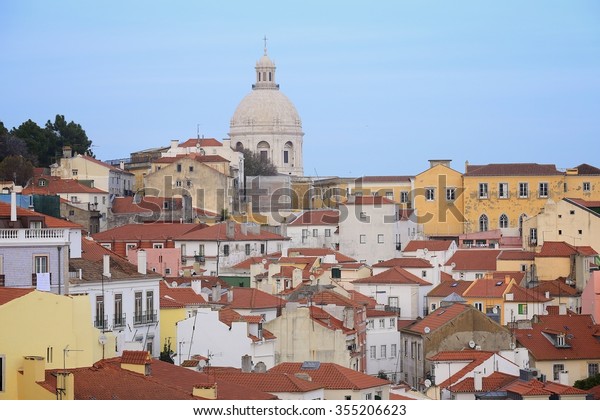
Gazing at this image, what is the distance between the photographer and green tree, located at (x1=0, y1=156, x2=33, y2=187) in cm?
7350

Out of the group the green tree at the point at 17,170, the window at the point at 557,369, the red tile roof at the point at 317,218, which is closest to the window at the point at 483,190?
the red tile roof at the point at 317,218

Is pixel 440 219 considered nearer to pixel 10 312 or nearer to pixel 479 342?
pixel 479 342

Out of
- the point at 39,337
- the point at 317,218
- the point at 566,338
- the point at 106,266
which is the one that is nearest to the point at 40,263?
the point at 106,266

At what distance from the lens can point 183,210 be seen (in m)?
77.0

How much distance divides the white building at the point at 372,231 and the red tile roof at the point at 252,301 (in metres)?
26.1

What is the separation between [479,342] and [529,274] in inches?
674

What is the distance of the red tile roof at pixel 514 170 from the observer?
8544 cm

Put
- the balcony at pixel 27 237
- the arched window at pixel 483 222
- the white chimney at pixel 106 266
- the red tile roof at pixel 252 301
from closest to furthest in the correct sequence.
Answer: the balcony at pixel 27 237
the white chimney at pixel 106 266
the red tile roof at pixel 252 301
the arched window at pixel 483 222

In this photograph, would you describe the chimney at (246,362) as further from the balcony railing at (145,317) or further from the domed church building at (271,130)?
the domed church building at (271,130)

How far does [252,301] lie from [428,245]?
85.9 feet

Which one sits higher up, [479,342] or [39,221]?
[39,221]

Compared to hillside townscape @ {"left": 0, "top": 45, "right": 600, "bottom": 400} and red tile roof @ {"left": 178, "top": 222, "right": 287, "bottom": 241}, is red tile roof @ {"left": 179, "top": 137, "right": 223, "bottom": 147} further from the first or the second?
red tile roof @ {"left": 178, "top": 222, "right": 287, "bottom": 241}

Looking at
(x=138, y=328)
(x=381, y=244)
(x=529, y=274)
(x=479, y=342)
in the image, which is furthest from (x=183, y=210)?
(x=138, y=328)

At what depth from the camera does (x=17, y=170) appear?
74062mm
